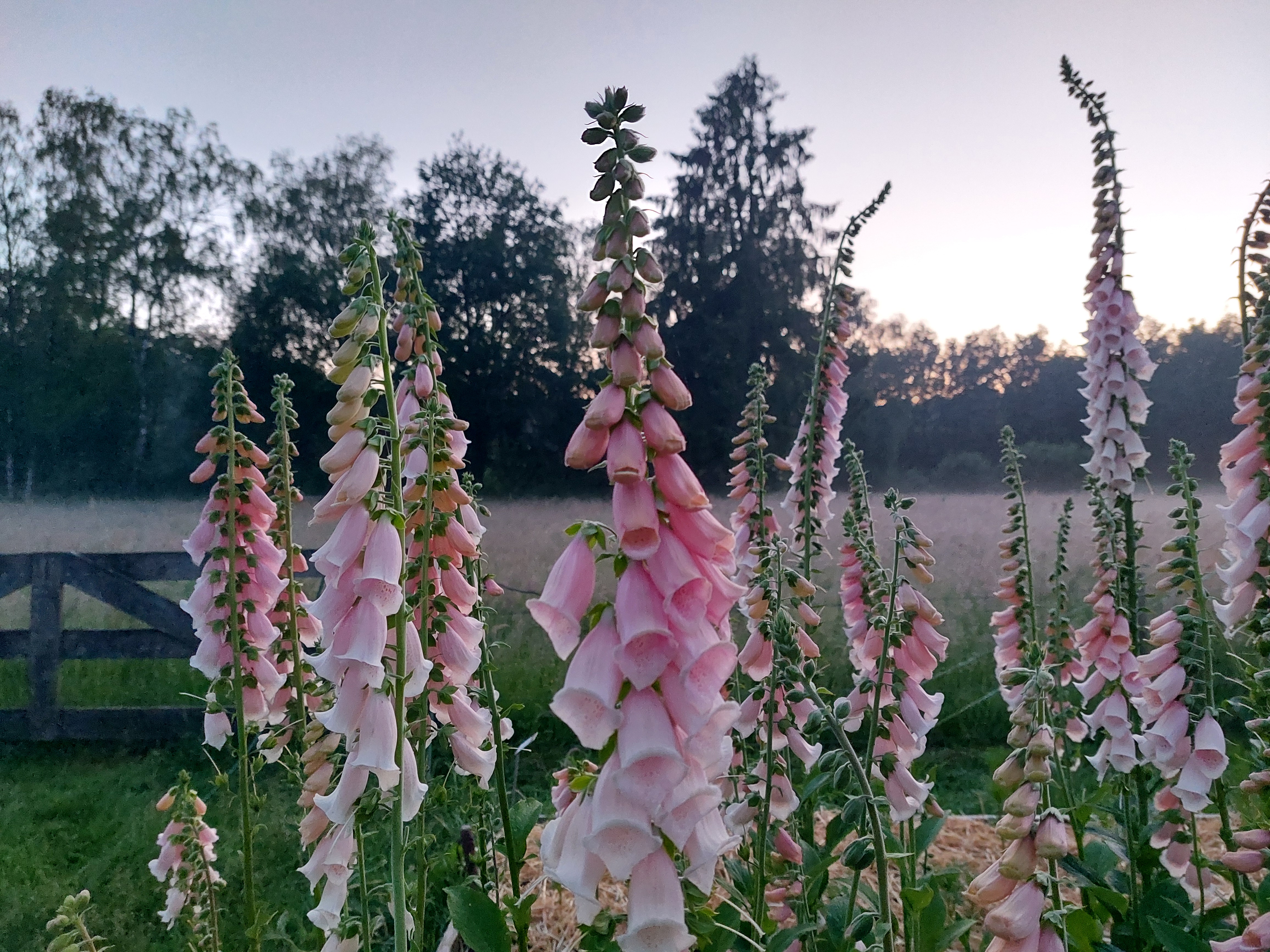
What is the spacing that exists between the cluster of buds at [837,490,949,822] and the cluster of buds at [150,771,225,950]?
48.7 inches

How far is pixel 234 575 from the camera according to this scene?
1301 mm

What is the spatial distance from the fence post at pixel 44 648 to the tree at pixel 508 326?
7.39ft

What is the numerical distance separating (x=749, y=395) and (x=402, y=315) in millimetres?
942

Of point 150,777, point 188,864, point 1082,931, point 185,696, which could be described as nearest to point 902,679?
point 1082,931

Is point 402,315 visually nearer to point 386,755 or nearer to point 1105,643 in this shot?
point 386,755

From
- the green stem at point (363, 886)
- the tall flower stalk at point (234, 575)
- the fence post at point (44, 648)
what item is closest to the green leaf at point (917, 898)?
Answer: the green stem at point (363, 886)

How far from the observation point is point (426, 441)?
98 centimetres

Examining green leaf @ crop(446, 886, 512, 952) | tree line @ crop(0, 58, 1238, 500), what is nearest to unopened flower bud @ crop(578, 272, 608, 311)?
green leaf @ crop(446, 886, 512, 952)

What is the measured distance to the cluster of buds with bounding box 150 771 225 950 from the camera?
140 centimetres

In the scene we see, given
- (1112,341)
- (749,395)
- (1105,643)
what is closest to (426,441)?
(749,395)

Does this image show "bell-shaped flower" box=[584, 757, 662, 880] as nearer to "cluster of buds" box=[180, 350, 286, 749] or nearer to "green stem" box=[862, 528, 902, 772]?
"green stem" box=[862, 528, 902, 772]

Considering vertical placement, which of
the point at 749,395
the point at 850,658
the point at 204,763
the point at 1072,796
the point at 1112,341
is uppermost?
the point at 1112,341

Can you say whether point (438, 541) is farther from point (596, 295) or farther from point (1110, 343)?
point (1110, 343)

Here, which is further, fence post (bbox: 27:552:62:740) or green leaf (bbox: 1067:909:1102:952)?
fence post (bbox: 27:552:62:740)
